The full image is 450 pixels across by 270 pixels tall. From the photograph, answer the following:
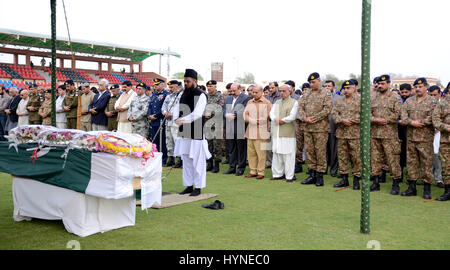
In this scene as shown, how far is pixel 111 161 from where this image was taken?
422cm

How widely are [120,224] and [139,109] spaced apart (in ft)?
18.6

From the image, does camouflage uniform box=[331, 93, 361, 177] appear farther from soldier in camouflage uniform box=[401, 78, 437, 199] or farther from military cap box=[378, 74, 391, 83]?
soldier in camouflage uniform box=[401, 78, 437, 199]

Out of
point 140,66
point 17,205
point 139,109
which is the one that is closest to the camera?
point 17,205

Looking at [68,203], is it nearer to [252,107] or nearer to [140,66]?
[252,107]

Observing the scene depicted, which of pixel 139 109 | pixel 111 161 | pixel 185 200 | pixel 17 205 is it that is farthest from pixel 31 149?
pixel 139 109

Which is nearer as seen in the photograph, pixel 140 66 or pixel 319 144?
pixel 319 144

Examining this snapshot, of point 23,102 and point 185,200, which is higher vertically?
point 23,102

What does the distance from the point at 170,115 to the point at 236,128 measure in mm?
1520

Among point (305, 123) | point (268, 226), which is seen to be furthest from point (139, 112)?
point (268, 226)

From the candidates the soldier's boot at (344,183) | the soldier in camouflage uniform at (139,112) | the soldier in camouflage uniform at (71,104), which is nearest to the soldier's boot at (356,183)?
the soldier's boot at (344,183)

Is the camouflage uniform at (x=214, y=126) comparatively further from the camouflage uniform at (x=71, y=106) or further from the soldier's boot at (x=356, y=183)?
the camouflage uniform at (x=71, y=106)

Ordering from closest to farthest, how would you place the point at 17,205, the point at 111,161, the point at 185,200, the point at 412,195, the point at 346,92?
the point at 111,161, the point at 17,205, the point at 185,200, the point at 412,195, the point at 346,92

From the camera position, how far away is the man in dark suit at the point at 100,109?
10.5 m

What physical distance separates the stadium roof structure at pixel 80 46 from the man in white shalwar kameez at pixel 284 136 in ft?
71.6
